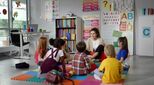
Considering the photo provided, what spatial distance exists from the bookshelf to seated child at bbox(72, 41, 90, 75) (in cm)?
363

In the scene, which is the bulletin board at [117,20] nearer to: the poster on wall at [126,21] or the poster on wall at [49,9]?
the poster on wall at [126,21]

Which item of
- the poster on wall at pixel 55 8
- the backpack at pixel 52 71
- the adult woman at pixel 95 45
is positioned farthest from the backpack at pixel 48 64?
the poster on wall at pixel 55 8

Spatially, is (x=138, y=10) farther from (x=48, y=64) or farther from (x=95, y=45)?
(x=48, y=64)

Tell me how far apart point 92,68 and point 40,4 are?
4.77 m

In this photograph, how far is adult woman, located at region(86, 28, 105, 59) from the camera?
181 inches

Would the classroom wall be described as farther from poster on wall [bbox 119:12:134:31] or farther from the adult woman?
the adult woman

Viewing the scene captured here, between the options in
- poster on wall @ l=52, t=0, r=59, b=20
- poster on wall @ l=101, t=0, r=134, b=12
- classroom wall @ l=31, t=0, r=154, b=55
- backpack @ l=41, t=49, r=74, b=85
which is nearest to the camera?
backpack @ l=41, t=49, r=74, b=85

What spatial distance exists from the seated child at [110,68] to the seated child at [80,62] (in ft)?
1.76

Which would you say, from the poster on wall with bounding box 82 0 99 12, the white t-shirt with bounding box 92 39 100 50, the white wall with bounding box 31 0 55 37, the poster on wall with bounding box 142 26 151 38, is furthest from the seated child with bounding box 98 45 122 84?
the white wall with bounding box 31 0 55 37

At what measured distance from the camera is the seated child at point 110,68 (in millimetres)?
3176

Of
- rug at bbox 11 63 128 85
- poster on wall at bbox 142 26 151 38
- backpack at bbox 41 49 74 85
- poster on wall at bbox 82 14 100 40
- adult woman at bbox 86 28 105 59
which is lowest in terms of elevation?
rug at bbox 11 63 128 85

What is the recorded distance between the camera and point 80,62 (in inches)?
147

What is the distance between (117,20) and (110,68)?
4.31 meters

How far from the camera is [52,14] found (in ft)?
26.4
